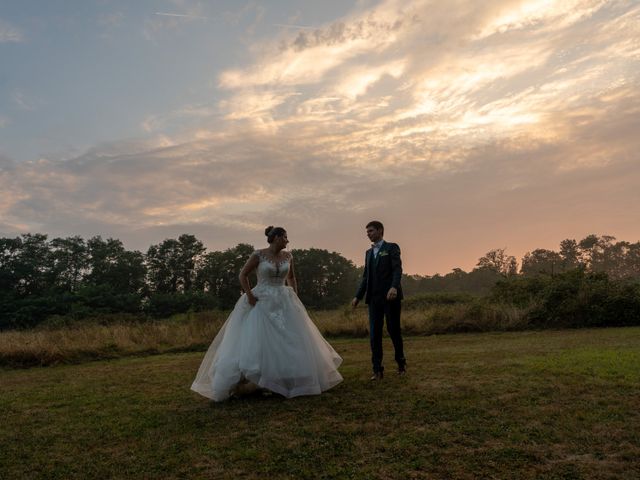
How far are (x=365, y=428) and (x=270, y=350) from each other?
219 cm

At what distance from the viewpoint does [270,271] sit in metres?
7.38

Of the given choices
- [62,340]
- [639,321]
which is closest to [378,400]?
[62,340]

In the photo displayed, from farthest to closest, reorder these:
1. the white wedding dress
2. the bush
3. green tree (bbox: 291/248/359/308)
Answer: green tree (bbox: 291/248/359/308) < the bush < the white wedding dress

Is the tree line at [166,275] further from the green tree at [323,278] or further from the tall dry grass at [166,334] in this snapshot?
the tall dry grass at [166,334]

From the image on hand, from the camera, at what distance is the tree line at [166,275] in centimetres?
5453

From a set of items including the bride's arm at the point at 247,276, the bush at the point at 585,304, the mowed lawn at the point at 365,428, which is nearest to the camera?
the mowed lawn at the point at 365,428

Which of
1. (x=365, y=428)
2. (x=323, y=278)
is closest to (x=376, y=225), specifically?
(x=365, y=428)

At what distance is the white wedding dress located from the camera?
6.71 m

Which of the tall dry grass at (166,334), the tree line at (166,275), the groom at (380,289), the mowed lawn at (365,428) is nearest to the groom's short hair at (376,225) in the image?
the groom at (380,289)

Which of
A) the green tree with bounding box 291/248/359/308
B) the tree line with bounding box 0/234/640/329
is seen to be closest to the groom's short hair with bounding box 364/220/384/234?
the tree line with bounding box 0/234/640/329

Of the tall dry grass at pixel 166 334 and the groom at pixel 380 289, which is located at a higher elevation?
the groom at pixel 380 289

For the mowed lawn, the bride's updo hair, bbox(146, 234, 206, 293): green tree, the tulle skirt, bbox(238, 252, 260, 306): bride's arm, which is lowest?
the mowed lawn

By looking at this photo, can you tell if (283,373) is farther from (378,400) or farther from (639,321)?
(639,321)

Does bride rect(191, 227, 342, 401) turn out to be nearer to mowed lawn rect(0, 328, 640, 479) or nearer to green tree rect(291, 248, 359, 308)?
mowed lawn rect(0, 328, 640, 479)
